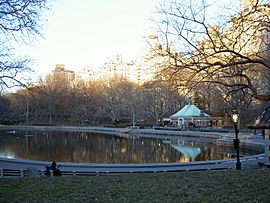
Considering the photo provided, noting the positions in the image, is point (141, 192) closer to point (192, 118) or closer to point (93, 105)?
point (192, 118)

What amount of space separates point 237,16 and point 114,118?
64.9 m

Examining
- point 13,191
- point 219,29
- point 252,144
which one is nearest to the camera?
point 13,191

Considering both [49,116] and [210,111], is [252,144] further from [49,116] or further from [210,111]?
[49,116]

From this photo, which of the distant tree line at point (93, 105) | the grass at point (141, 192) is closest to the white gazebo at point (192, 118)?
the distant tree line at point (93, 105)

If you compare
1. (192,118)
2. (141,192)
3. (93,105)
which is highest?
(93,105)

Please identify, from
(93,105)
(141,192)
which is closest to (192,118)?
(93,105)

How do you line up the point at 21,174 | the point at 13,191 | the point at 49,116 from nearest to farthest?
the point at 13,191 < the point at 21,174 < the point at 49,116

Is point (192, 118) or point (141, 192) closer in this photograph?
point (141, 192)

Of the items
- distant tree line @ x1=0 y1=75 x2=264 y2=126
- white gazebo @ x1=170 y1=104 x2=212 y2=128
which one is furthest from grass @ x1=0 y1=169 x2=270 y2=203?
distant tree line @ x1=0 y1=75 x2=264 y2=126

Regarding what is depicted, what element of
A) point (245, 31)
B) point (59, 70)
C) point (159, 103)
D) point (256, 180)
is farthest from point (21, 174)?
point (59, 70)

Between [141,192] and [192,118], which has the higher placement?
[192,118]

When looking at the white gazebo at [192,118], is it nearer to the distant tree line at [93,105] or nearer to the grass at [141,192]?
the distant tree line at [93,105]

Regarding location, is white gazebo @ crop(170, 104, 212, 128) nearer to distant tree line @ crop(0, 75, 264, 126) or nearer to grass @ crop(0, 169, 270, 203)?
distant tree line @ crop(0, 75, 264, 126)

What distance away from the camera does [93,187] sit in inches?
353
